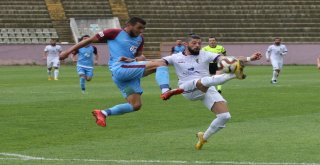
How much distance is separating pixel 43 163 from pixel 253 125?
22.7ft

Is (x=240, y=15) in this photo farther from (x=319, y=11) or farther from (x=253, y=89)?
(x=253, y=89)

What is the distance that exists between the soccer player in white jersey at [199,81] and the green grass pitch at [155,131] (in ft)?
1.32

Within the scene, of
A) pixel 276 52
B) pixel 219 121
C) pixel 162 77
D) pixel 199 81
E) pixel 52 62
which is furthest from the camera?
pixel 52 62

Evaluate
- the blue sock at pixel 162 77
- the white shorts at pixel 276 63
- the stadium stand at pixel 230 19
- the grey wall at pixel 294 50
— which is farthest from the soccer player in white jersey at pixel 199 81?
the stadium stand at pixel 230 19

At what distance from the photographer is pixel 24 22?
6425cm

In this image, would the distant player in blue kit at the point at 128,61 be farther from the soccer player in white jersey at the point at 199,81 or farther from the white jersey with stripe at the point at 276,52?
the white jersey with stripe at the point at 276,52

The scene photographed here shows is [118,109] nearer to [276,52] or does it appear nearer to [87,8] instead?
[276,52]

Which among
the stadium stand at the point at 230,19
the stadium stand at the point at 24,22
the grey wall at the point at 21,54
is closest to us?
the grey wall at the point at 21,54

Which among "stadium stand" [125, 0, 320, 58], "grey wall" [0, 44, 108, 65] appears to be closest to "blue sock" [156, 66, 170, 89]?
"grey wall" [0, 44, 108, 65]

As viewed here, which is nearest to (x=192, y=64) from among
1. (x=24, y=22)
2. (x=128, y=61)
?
(x=128, y=61)

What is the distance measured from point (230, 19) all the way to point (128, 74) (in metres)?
51.2

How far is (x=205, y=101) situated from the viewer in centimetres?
1394

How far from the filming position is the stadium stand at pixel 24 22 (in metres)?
62.0

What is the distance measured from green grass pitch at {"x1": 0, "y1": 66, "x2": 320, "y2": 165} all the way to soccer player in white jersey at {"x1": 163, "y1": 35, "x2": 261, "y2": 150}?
0.40 meters
